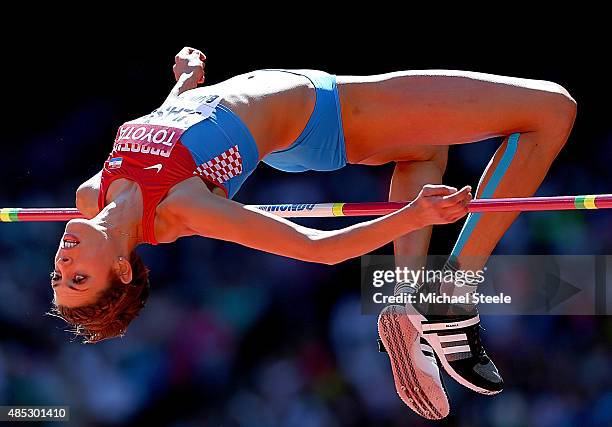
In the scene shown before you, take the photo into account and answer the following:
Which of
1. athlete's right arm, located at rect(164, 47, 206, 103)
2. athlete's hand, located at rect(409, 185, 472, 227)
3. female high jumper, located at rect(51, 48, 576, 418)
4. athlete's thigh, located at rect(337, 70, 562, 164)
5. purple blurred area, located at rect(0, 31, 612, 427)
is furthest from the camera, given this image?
purple blurred area, located at rect(0, 31, 612, 427)

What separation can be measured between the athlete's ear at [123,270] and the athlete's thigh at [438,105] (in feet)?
2.81

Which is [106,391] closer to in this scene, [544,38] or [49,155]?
[49,155]

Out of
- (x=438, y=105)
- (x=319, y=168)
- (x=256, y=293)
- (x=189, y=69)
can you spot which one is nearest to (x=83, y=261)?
(x=319, y=168)

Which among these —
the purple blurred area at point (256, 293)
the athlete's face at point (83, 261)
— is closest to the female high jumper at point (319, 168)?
the athlete's face at point (83, 261)

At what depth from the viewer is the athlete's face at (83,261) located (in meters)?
3.16

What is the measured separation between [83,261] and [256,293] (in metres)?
2.17

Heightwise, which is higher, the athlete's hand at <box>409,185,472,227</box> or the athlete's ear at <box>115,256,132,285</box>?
the athlete's hand at <box>409,185,472,227</box>

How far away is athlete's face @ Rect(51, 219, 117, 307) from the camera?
316 centimetres

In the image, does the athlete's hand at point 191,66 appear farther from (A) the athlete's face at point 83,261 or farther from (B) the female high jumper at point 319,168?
(A) the athlete's face at point 83,261

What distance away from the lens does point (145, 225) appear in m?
3.20

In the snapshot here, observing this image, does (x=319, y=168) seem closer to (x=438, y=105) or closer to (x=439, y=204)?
(x=438, y=105)

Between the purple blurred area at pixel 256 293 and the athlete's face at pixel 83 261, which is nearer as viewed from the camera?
the athlete's face at pixel 83 261

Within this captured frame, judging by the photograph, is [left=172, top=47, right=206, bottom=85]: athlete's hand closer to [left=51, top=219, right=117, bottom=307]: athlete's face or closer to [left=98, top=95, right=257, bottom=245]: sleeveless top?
[left=98, top=95, right=257, bottom=245]: sleeveless top

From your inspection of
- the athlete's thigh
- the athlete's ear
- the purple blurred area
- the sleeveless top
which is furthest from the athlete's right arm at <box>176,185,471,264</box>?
the purple blurred area
